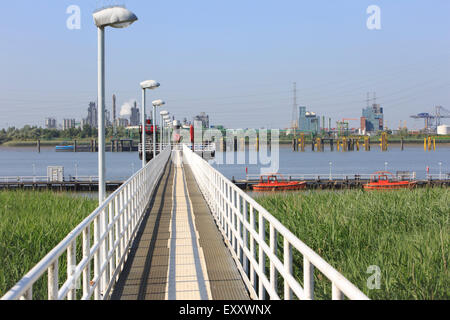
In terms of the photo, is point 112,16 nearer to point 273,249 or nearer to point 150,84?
point 273,249

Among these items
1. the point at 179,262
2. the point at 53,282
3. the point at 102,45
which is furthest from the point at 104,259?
the point at 102,45

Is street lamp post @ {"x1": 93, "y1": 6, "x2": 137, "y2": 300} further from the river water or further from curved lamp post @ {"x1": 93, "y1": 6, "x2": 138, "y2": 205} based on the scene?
the river water

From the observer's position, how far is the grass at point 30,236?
7.54 metres

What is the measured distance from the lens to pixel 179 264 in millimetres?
8266

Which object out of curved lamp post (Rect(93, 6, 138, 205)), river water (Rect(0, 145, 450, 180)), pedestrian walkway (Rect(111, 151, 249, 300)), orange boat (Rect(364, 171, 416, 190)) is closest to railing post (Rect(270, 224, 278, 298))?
pedestrian walkway (Rect(111, 151, 249, 300))

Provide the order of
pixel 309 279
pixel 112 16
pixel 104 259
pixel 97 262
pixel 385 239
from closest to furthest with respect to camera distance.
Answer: pixel 309 279
pixel 97 262
pixel 104 259
pixel 385 239
pixel 112 16

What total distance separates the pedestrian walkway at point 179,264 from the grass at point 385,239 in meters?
1.32

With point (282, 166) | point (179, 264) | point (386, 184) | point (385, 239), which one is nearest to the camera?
point (179, 264)

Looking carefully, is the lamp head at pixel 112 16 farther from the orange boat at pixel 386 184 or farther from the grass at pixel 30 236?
the orange boat at pixel 386 184

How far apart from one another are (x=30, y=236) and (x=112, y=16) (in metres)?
5.38

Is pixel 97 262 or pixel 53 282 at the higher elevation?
pixel 53 282

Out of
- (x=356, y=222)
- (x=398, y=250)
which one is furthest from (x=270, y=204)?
(x=398, y=250)
